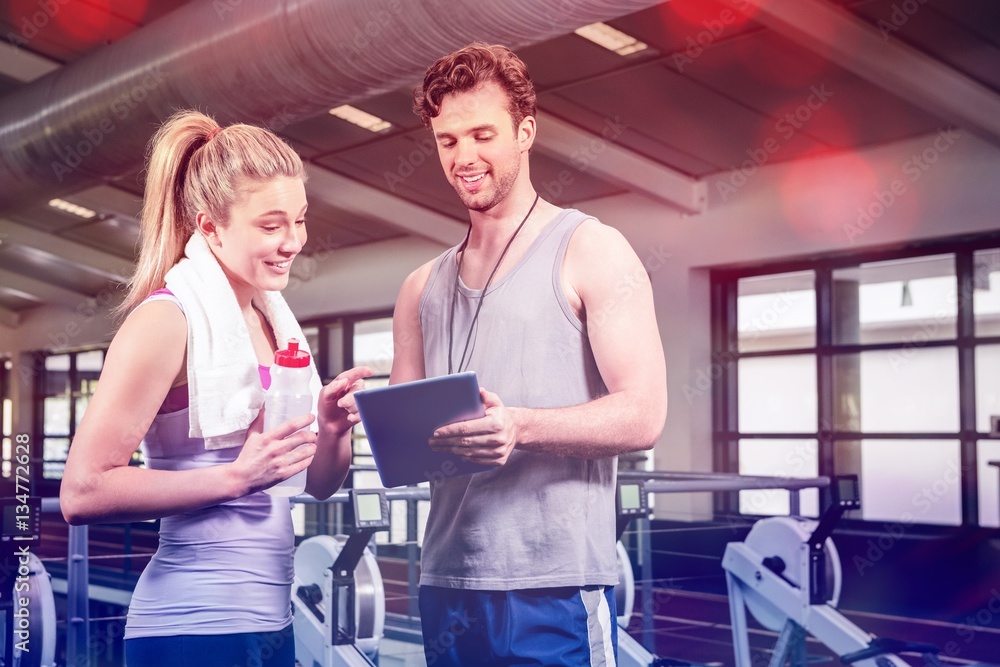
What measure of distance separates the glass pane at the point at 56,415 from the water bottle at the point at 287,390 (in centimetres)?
1512

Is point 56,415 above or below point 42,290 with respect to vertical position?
below

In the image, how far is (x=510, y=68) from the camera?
4.47 feet

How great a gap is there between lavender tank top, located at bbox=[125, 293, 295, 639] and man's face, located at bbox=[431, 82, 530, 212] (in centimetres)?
43

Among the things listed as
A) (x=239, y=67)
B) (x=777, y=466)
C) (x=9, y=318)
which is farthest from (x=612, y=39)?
(x=9, y=318)

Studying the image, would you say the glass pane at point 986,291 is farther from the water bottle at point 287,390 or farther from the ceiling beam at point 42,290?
the ceiling beam at point 42,290

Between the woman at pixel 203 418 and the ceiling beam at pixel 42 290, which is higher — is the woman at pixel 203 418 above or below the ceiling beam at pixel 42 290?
below

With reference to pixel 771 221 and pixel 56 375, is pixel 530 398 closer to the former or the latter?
pixel 771 221

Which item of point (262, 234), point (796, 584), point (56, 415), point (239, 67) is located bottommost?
point (796, 584)

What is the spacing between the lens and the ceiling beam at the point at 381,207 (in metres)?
8.61

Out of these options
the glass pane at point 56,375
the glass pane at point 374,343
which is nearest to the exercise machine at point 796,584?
the glass pane at point 374,343

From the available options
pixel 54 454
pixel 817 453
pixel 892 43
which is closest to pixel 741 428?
pixel 817 453

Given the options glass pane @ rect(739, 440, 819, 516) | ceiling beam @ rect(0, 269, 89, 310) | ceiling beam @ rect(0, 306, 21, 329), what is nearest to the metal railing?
glass pane @ rect(739, 440, 819, 516)

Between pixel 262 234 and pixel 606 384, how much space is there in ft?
1.58

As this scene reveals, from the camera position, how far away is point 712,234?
7.95 metres
